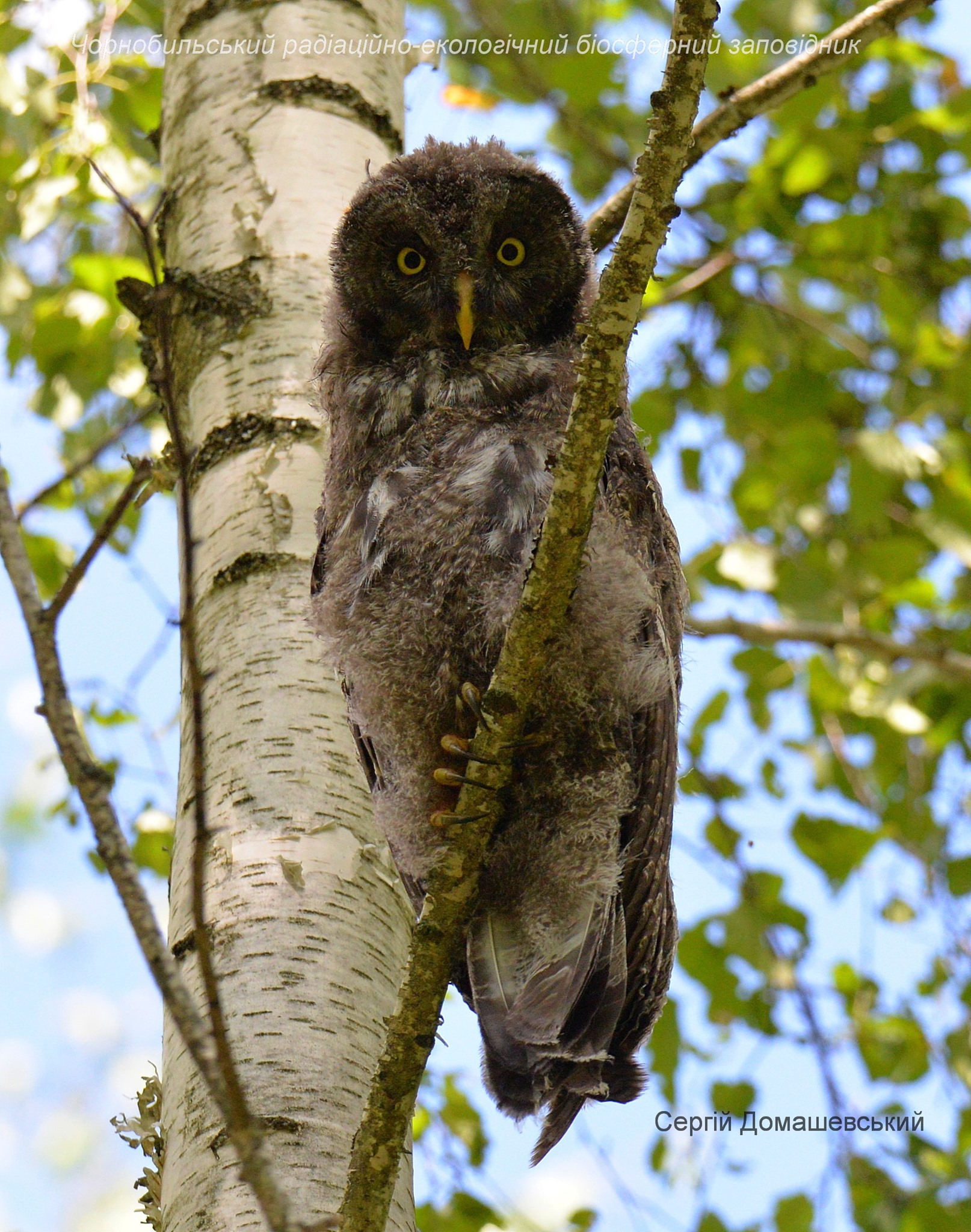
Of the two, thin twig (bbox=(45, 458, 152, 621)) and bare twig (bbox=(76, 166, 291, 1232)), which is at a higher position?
thin twig (bbox=(45, 458, 152, 621))

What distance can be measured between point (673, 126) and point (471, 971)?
125 centimetres

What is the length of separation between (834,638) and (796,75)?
6.06ft

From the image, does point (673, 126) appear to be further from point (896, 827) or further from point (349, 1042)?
point (896, 827)

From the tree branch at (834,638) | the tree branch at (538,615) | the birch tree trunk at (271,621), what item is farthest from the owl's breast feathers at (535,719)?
the tree branch at (834,638)

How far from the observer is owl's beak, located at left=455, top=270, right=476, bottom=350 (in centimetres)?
219

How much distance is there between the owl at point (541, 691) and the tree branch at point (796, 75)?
50 centimetres

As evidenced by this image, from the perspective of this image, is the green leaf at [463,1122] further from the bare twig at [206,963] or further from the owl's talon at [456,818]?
the bare twig at [206,963]

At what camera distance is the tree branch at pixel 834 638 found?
3.62m

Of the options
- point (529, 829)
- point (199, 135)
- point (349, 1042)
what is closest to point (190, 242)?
point (199, 135)

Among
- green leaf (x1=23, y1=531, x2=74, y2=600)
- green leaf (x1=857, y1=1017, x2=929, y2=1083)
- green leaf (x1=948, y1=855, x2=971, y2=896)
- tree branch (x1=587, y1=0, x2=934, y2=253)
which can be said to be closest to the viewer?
tree branch (x1=587, y1=0, x2=934, y2=253)

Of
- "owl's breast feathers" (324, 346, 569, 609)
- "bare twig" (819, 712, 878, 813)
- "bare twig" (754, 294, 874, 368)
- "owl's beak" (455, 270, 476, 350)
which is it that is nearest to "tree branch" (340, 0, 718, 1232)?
"owl's breast feathers" (324, 346, 569, 609)

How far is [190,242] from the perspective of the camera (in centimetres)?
252

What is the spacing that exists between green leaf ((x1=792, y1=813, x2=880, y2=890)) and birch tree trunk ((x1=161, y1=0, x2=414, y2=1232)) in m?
2.00

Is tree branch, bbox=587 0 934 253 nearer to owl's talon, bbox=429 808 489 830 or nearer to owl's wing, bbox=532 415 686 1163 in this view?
owl's wing, bbox=532 415 686 1163
